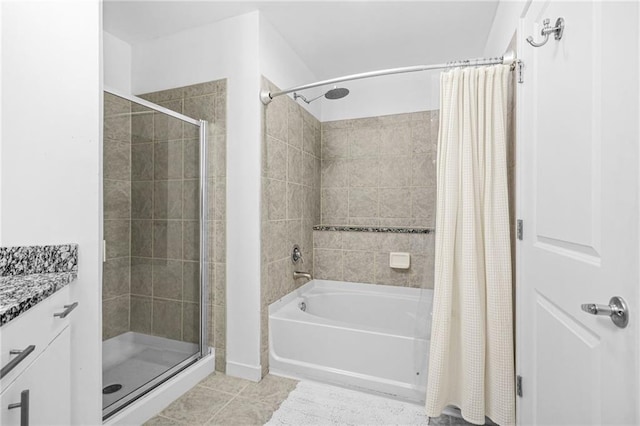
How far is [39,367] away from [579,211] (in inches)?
64.6

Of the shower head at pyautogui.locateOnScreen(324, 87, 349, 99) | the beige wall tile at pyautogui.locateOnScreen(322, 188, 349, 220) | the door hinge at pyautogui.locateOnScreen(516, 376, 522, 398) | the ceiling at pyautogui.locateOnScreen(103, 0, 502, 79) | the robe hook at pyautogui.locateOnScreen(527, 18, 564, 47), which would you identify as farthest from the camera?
the beige wall tile at pyautogui.locateOnScreen(322, 188, 349, 220)

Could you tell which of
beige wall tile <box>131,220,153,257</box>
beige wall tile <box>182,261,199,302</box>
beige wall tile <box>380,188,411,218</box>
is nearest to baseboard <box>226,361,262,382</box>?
beige wall tile <box>182,261,199,302</box>

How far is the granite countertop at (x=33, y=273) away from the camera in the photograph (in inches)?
31.4

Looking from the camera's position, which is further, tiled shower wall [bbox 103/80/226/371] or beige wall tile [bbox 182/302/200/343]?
beige wall tile [bbox 182/302/200/343]

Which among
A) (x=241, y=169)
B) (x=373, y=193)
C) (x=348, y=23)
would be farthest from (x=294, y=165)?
(x=348, y=23)

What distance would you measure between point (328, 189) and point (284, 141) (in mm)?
907

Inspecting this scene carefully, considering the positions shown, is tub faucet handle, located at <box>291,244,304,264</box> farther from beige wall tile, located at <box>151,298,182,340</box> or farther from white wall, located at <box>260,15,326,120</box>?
white wall, located at <box>260,15,326,120</box>

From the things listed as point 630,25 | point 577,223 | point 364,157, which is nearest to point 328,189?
point 364,157

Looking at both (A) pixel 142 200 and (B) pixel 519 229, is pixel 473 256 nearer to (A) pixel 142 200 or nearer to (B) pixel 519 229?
(B) pixel 519 229

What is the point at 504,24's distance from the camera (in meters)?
1.70

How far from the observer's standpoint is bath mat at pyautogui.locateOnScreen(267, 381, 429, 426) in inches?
62.9

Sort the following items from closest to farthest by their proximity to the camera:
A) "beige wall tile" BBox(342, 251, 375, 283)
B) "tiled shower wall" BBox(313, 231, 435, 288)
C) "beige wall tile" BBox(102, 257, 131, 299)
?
"beige wall tile" BBox(102, 257, 131, 299), "tiled shower wall" BBox(313, 231, 435, 288), "beige wall tile" BBox(342, 251, 375, 283)

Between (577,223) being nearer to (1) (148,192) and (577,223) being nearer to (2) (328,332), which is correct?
(2) (328,332)

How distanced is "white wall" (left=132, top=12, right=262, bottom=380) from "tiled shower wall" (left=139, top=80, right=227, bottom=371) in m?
0.07
